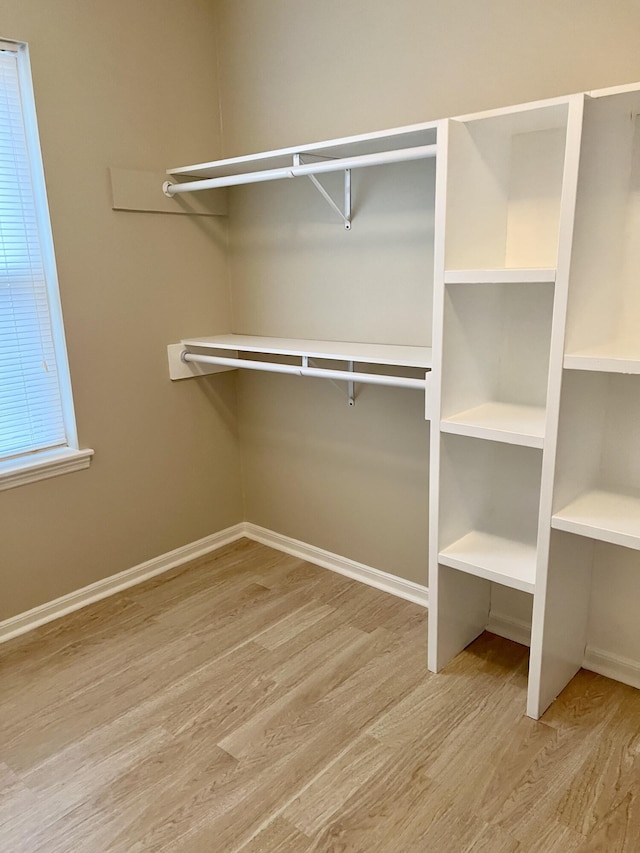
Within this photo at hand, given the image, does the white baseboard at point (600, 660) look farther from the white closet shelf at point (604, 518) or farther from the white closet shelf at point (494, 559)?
the white closet shelf at point (604, 518)

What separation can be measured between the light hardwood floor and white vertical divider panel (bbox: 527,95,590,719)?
4.2 inches

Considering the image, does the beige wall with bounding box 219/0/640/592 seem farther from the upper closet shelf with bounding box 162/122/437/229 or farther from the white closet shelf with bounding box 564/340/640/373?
the white closet shelf with bounding box 564/340/640/373

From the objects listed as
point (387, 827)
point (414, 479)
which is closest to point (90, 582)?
point (414, 479)

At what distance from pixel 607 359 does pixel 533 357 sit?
0.47 m

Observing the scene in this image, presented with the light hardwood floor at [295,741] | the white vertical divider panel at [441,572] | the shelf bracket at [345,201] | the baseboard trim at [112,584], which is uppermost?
the shelf bracket at [345,201]

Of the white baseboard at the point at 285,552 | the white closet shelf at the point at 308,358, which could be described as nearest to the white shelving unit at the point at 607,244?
the white closet shelf at the point at 308,358

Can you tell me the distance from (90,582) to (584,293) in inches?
83.4

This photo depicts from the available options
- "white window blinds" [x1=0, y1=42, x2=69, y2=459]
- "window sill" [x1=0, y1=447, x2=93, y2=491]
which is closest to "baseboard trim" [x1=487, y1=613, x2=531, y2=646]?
"window sill" [x1=0, y1=447, x2=93, y2=491]

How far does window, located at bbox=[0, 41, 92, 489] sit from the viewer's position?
2.14 metres

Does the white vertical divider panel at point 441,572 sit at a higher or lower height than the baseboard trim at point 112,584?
higher

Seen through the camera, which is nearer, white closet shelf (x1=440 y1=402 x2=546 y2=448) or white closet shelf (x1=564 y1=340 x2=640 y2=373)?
white closet shelf (x1=564 y1=340 x2=640 y2=373)

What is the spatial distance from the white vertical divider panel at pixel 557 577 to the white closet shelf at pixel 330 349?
1.37 feet

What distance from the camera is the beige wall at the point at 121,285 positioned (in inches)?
87.8

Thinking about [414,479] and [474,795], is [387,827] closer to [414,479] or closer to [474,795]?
[474,795]
